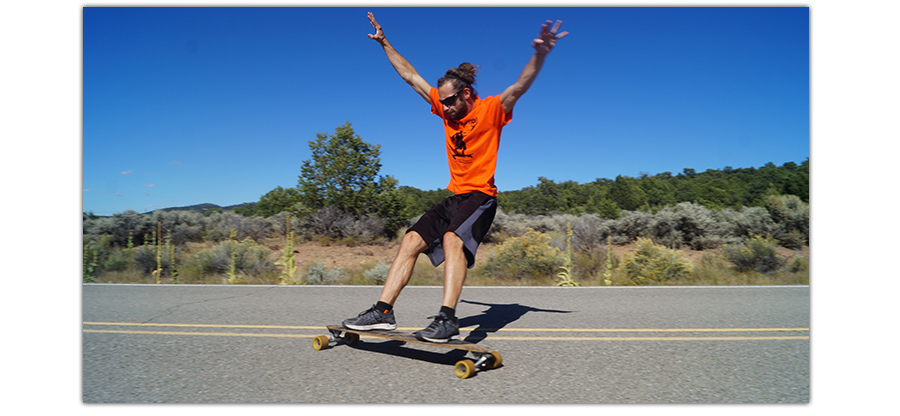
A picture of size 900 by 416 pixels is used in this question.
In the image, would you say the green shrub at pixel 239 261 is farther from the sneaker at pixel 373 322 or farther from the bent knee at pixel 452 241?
the bent knee at pixel 452 241

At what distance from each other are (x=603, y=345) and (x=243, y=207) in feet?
67.0

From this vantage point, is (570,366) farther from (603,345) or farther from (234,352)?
(234,352)

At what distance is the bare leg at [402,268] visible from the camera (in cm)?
345

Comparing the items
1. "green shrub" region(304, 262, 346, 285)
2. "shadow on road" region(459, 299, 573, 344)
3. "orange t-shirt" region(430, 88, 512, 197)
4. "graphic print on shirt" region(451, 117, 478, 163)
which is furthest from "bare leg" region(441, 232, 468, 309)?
"green shrub" region(304, 262, 346, 285)

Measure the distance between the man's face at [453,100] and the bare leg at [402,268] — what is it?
99 centimetres

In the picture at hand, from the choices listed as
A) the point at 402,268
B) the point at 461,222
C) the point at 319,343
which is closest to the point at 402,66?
the point at 461,222

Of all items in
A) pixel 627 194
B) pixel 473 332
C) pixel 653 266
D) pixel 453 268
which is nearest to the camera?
pixel 453 268

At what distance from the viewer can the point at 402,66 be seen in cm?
393

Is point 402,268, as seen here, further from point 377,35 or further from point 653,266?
point 653,266

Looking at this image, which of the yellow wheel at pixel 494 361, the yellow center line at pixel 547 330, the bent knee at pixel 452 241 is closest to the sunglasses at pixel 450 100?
the bent knee at pixel 452 241

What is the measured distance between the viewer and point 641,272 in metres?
9.25

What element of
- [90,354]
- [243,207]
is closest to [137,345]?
[90,354]

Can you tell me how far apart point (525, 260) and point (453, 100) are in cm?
684

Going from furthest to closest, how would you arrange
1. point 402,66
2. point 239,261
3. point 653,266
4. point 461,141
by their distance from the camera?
point 239,261, point 653,266, point 402,66, point 461,141
